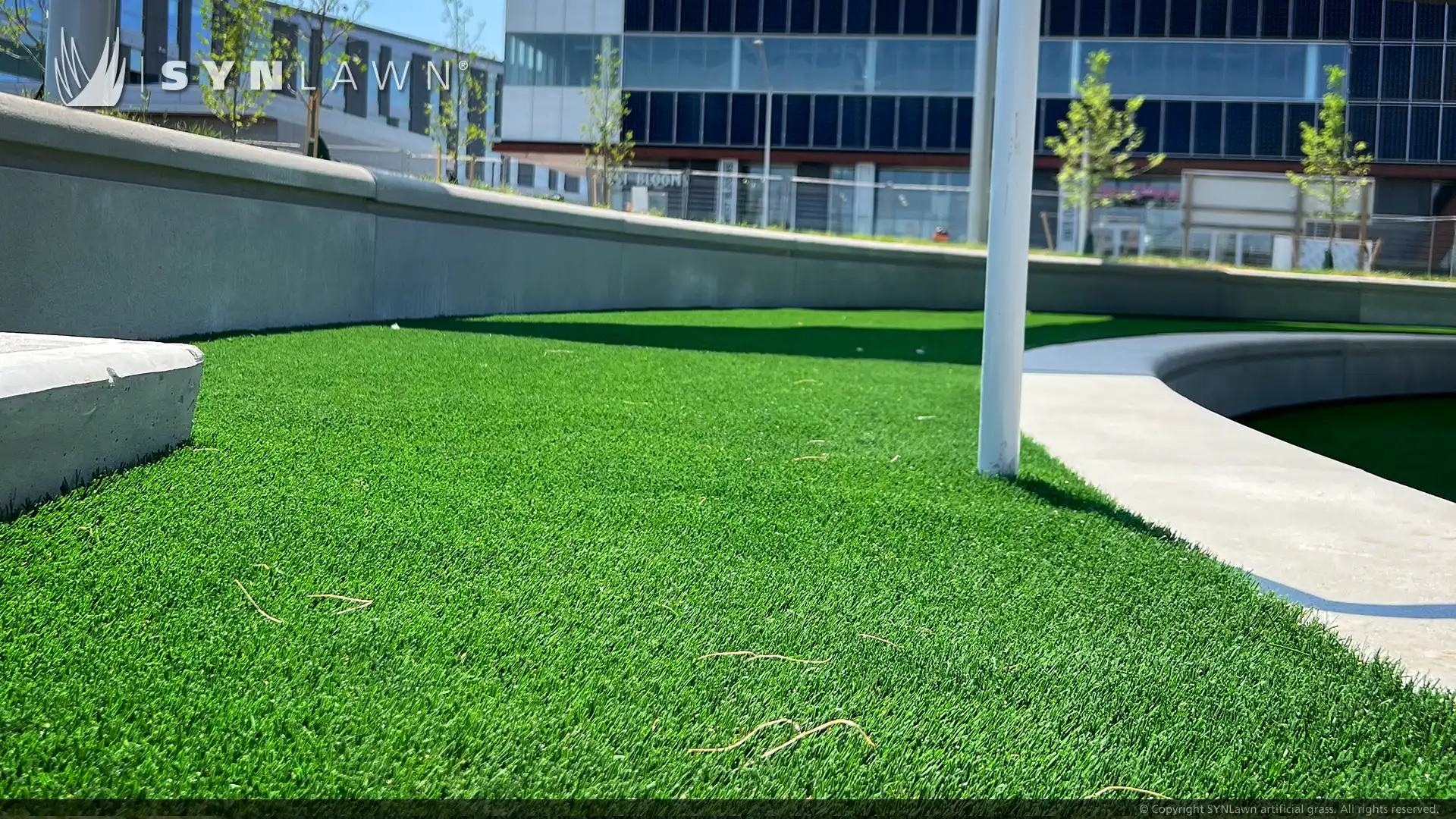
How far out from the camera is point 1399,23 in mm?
46062

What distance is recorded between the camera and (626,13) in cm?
4722

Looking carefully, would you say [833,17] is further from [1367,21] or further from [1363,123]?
[1363,123]

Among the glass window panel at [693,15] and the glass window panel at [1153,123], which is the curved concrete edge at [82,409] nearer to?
the glass window panel at [1153,123]

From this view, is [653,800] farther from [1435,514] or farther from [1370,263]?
[1370,263]

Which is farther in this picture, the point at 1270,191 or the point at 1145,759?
the point at 1270,191

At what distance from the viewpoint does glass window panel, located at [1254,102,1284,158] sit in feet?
144

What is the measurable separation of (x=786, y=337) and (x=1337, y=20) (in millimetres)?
40672

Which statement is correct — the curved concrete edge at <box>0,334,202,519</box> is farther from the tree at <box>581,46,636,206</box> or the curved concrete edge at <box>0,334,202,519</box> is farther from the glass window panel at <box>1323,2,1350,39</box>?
the glass window panel at <box>1323,2,1350,39</box>

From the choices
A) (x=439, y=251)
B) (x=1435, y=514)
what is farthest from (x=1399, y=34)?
(x=1435, y=514)

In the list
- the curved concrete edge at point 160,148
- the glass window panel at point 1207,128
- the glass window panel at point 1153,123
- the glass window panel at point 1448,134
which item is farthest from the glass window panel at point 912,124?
the curved concrete edge at point 160,148

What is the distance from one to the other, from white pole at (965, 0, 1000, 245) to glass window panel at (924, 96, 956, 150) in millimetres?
17035

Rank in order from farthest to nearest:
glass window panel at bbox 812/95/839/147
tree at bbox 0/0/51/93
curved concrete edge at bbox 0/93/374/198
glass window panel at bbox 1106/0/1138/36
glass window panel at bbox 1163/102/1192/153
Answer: glass window panel at bbox 812/95/839/147 → glass window panel at bbox 1163/102/1192/153 → glass window panel at bbox 1106/0/1138/36 → tree at bbox 0/0/51/93 → curved concrete edge at bbox 0/93/374/198

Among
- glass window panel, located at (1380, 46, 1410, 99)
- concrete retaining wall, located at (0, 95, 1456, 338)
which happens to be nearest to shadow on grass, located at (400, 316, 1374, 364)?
concrete retaining wall, located at (0, 95, 1456, 338)

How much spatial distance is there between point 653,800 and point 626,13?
48230 mm
